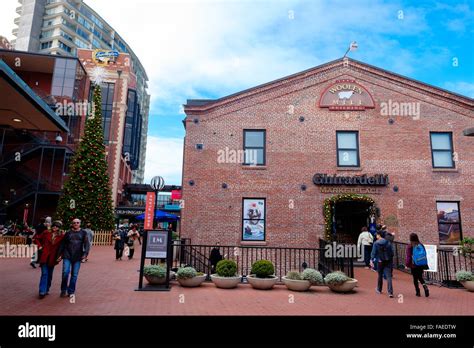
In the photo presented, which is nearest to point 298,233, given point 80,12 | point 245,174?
point 245,174

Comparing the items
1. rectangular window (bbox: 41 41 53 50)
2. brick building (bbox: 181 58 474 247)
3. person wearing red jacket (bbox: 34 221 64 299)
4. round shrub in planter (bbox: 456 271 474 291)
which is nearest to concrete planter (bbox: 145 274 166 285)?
person wearing red jacket (bbox: 34 221 64 299)

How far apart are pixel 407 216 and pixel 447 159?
359 cm

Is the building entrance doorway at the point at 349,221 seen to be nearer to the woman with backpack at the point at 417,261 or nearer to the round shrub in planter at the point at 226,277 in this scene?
the woman with backpack at the point at 417,261

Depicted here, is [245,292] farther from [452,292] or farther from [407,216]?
[407,216]

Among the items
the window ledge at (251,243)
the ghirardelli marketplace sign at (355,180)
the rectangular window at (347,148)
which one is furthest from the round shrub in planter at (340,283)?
the rectangular window at (347,148)

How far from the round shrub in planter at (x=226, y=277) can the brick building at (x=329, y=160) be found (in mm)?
5152

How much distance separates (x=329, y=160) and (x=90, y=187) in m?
18.6

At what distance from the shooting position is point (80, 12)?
6838 centimetres

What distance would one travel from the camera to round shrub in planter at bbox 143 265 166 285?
30.4 ft

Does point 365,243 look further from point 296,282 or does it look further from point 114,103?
point 114,103

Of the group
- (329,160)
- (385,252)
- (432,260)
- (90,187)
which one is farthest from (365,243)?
(90,187)

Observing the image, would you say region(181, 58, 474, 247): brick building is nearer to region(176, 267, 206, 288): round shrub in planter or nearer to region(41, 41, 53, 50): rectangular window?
region(176, 267, 206, 288): round shrub in planter
